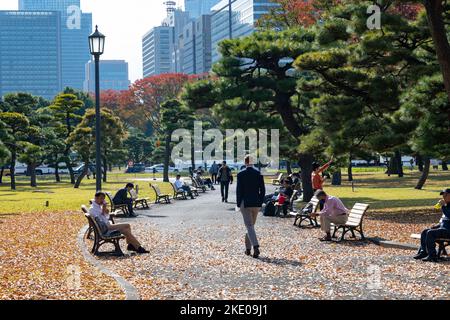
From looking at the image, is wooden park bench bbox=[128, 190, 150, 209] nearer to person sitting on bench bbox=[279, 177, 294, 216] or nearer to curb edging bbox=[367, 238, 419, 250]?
person sitting on bench bbox=[279, 177, 294, 216]

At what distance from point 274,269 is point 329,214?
4.48 m

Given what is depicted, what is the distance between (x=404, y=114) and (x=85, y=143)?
35785 millimetres

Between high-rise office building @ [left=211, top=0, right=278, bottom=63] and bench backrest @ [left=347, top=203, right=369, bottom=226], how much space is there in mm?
120468

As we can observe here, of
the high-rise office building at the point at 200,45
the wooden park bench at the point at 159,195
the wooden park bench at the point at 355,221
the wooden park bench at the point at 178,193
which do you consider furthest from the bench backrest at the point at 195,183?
the high-rise office building at the point at 200,45

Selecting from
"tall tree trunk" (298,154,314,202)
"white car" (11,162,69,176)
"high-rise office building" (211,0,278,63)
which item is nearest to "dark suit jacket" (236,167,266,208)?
"tall tree trunk" (298,154,314,202)

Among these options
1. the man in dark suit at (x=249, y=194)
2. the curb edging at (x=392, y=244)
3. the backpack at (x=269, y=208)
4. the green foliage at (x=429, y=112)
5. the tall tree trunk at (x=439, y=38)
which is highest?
the tall tree trunk at (x=439, y=38)

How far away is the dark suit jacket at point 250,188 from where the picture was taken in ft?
43.0

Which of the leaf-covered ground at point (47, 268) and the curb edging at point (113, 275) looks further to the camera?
the leaf-covered ground at point (47, 268)

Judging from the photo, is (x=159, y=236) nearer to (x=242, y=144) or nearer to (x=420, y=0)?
(x=420, y=0)

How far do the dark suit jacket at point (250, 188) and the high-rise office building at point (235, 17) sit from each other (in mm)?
122844

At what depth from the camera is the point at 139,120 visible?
95.6 meters

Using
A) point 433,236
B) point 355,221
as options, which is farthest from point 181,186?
point 433,236

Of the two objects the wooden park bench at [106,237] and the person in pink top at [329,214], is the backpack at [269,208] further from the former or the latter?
the wooden park bench at [106,237]
